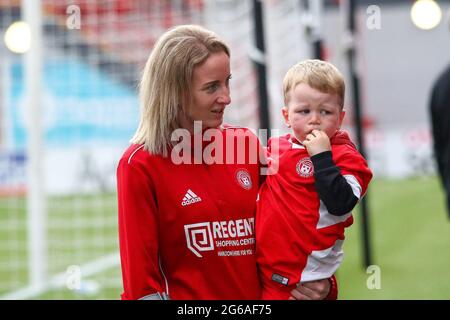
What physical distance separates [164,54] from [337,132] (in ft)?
1.96

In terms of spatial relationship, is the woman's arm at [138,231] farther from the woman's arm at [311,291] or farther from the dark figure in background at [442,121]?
the dark figure in background at [442,121]

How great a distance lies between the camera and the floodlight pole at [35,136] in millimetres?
8609

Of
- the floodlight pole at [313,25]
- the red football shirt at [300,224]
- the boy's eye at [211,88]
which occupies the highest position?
the floodlight pole at [313,25]

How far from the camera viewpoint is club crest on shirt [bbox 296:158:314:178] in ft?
9.91

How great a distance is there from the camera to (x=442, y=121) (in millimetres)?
3490

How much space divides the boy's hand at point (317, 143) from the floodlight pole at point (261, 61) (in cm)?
155

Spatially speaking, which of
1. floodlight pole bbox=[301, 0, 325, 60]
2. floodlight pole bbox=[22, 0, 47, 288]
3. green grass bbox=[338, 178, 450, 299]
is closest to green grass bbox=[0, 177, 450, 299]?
green grass bbox=[338, 178, 450, 299]

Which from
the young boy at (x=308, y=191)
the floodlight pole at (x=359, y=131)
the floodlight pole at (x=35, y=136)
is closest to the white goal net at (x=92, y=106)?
the floodlight pole at (x=35, y=136)

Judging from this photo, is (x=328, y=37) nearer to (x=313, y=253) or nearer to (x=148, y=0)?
(x=148, y=0)

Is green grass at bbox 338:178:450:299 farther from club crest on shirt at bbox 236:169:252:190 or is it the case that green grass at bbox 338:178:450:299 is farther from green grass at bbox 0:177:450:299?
club crest on shirt at bbox 236:169:252:190

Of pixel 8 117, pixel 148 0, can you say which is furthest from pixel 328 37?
pixel 148 0

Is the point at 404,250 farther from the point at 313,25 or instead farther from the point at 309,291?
the point at 309,291

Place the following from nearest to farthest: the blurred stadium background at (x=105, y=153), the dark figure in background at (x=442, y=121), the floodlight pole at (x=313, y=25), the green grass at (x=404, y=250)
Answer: the dark figure in background at (x=442, y=121), the floodlight pole at (x=313, y=25), the green grass at (x=404, y=250), the blurred stadium background at (x=105, y=153)
